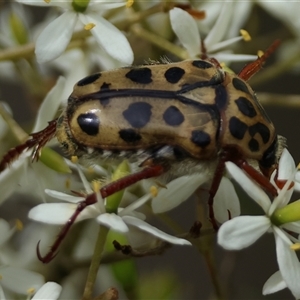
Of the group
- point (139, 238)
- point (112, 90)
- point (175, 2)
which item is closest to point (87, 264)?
point (139, 238)

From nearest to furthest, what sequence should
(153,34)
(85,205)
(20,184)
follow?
1. (85,205)
2. (20,184)
3. (153,34)

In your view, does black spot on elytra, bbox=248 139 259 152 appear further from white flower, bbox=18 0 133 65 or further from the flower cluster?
white flower, bbox=18 0 133 65

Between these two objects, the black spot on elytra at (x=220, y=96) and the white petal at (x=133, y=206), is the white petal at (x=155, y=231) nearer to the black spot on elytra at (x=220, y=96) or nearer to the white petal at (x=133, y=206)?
the white petal at (x=133, y=206)

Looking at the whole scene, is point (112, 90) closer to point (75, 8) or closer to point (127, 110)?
point (127, 110)

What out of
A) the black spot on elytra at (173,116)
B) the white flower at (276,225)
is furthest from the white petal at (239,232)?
the black spot on elytra at (173,116)

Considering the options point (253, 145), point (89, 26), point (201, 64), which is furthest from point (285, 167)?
point (89, 26)

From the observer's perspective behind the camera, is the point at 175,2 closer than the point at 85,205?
No
